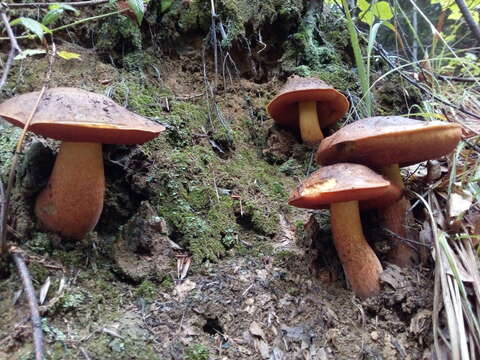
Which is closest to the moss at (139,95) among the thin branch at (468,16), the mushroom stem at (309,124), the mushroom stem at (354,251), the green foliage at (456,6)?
the mushroom stem at (309,124)

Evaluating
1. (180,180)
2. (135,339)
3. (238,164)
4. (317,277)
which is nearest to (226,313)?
(135,339)

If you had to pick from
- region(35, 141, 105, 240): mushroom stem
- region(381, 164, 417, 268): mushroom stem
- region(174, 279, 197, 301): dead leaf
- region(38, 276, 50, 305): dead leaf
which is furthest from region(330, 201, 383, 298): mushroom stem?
region(38, 276, 50, 305): dead leaf

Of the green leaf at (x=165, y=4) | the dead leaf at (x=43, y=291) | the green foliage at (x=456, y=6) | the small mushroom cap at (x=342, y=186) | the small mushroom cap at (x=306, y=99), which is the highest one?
the green leaf at (x=165, y=4)

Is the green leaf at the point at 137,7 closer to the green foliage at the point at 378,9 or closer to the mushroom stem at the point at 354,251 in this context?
the mushroom stem at the point at 354,251

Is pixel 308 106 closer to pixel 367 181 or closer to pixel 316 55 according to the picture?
pixel 316 55

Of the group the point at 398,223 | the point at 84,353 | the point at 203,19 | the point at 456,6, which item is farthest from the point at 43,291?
the point at 456,6
